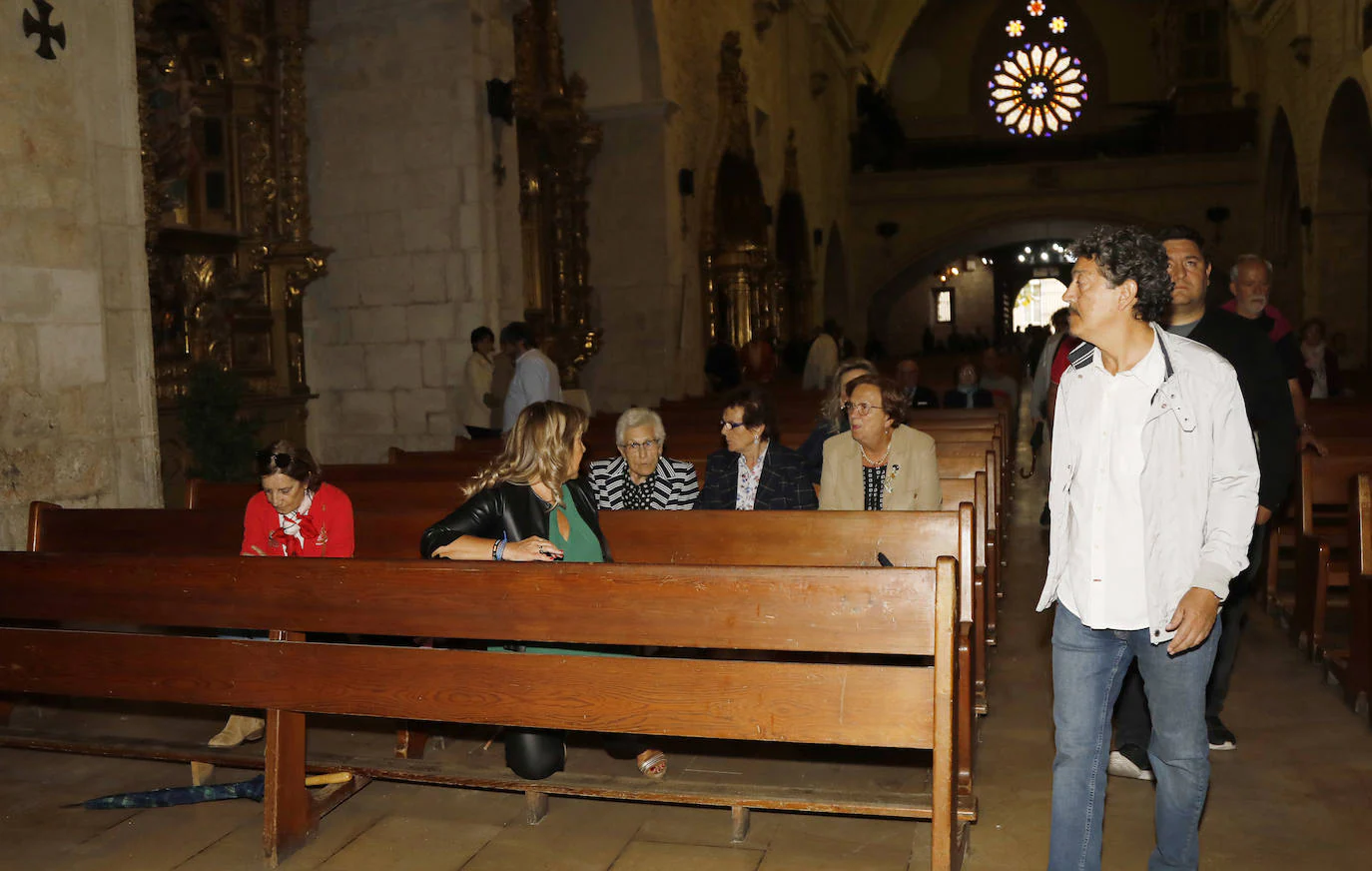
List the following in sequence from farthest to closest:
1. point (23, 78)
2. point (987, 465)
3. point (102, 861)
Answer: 1. point (987, 465)
2. point (23, 78)
3. point (102, 861)

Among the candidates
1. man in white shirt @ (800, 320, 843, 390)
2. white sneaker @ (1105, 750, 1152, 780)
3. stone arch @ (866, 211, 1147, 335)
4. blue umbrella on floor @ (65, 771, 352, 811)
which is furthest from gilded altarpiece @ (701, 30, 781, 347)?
stone arch @ (866, 211, 1147, 335)

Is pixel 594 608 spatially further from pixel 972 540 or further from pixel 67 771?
pixel 67 771

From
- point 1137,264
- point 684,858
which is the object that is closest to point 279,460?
point 684,858

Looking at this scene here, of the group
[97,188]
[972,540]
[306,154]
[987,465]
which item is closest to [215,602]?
[972,540]

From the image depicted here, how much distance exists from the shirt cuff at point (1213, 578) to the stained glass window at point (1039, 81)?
33213 millimetres

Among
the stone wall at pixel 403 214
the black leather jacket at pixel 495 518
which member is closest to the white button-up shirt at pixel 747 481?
the black leather jacket at pixel 495 518

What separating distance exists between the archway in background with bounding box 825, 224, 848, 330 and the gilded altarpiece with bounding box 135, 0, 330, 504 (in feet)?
54.2

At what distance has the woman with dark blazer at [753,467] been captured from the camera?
466 cm

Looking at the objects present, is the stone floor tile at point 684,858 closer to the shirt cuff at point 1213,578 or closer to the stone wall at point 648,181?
the shirt cuff at point 1213,578

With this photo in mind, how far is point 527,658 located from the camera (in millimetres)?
2965

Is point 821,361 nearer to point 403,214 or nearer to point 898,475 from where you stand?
point 403,214

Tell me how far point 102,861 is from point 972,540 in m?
2.63

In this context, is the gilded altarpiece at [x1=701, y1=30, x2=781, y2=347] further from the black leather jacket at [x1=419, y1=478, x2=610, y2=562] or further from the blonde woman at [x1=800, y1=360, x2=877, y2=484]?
the black leather jacket at [x1=419, y1=478, x2=610, y2=562]

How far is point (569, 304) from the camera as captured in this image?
11812 mm
